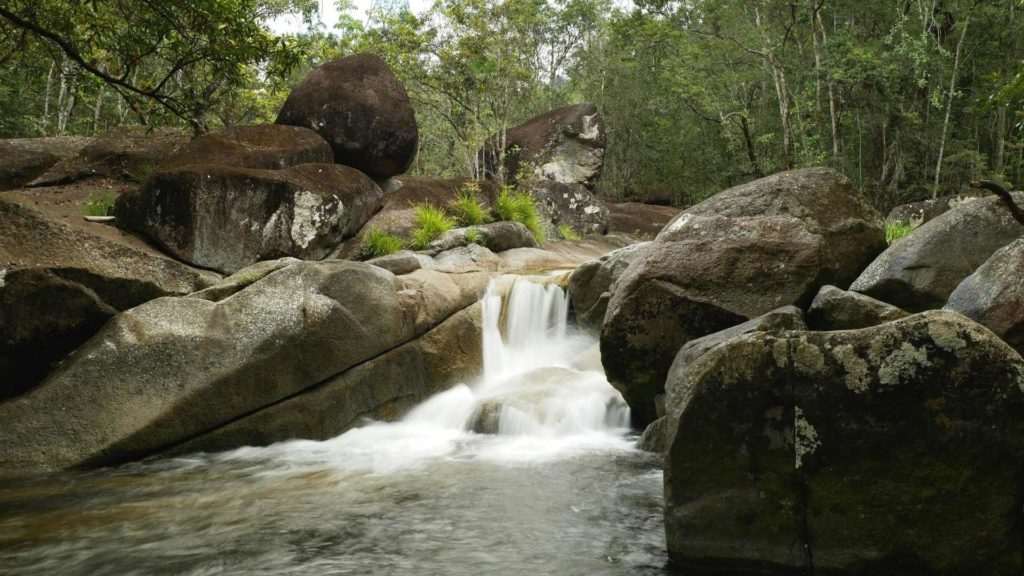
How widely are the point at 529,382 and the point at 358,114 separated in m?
9.19

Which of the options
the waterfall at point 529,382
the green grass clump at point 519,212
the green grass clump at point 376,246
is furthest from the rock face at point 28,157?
the waterfall at point 529,382

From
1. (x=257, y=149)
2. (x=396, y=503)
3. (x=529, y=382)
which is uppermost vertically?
(x=257, y=149)

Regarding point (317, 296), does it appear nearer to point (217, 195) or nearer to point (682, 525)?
point (217, 195)

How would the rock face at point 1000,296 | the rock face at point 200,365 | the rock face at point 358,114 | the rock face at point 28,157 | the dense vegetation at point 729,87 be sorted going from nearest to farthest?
the rock face at point 1000,296 < the rock face at point 200,365 < the rock face at point 28,157 < the rock face at point 358,114 < the dense vegetation at point 729,87

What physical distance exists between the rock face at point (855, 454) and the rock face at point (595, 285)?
701 cm

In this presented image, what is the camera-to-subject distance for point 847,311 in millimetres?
7078

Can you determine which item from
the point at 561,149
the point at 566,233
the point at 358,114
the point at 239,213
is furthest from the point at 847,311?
the point at 561,149

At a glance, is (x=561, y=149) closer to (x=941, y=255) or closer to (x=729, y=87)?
(x=729, y=87)

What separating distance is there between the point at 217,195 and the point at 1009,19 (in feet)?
81.3

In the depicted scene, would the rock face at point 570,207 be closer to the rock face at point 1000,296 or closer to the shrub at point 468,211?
the shrub at point 468,211

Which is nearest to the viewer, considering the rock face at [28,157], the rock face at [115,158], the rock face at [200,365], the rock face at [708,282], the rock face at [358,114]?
the rock face at [708,282]

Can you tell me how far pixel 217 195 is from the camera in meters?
13.2

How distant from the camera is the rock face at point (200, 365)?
337 inches

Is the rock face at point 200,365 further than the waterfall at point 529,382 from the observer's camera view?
No
